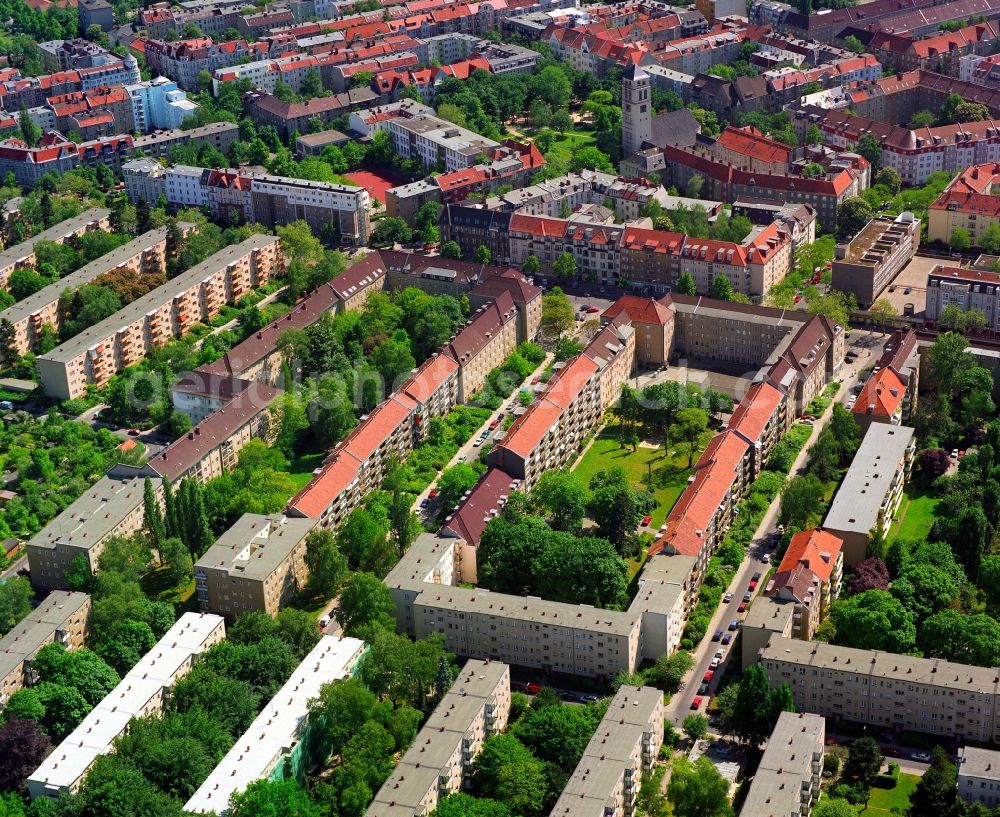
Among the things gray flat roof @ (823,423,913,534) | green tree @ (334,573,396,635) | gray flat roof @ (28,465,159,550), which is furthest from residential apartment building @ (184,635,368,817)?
gray flat roof @ (823,423,913,534)

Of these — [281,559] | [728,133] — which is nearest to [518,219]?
[728,133]

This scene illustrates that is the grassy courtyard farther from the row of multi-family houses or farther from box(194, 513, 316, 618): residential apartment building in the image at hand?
the row of multi-family houses

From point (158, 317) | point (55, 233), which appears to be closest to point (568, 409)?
point (158, 317)

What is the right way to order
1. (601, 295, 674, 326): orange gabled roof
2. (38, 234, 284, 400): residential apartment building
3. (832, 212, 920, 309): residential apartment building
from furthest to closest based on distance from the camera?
(832, 212, 920, 309): residential apartment building < (601, 295, 674, 326): orange gabled roof < (38, 234, 284, 400): residential apartment building

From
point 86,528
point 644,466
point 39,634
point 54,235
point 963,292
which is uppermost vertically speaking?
point 54,235

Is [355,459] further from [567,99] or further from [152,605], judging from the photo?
[567,99]

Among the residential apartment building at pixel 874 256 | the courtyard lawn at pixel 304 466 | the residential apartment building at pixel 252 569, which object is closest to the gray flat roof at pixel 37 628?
the residential apartment building at pixel 252 569

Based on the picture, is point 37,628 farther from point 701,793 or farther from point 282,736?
point 701,793
